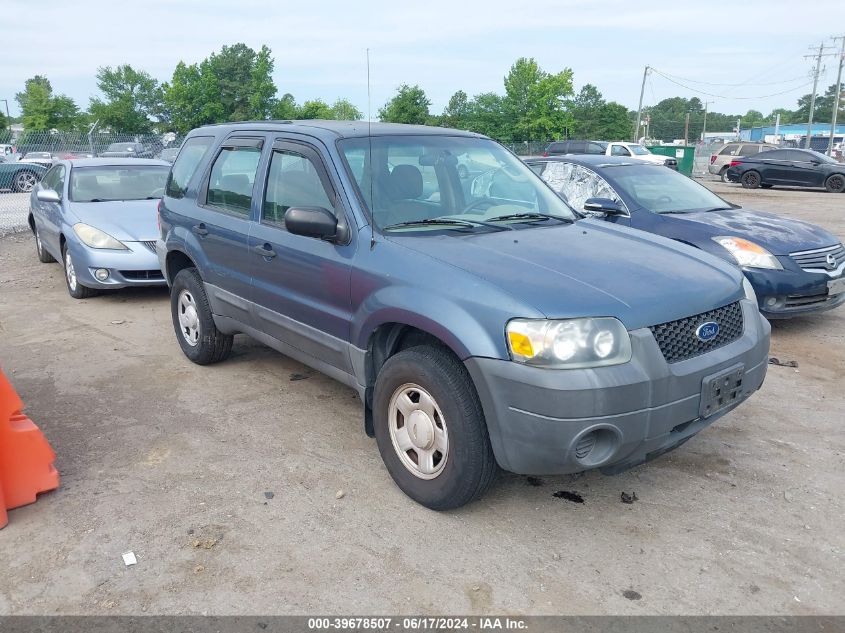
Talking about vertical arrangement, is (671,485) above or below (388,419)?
below

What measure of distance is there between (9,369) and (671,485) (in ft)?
16.6

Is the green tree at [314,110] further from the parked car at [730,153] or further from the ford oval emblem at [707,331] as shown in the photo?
the ford oval emblem at [707,331]

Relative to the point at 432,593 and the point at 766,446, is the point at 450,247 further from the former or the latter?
the point at 766,446

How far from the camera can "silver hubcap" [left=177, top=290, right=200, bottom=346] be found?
220 inches

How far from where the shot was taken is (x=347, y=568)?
3.12 meters

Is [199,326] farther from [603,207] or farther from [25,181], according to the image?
[25,181]

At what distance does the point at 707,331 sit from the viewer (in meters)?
3.39

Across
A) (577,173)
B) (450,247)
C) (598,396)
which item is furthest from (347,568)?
(577,173)

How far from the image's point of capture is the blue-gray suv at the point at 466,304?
304cm

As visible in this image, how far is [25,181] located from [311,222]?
22.6 meters

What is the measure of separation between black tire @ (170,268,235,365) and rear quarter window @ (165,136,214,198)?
25.8 inches

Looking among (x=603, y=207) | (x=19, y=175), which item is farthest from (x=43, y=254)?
(x=19, y=175)

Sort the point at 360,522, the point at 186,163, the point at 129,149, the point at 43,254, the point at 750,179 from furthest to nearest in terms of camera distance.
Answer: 1. the point at 129,149
2. the point at 750,179
3. the point at 43,254
4. the point at 186,163
5. the point at 360,522

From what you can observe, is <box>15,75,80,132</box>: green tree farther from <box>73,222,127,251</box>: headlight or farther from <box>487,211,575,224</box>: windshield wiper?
<box>487,211,575,224</box>: windshield wiper
